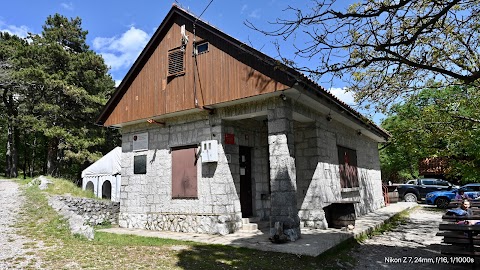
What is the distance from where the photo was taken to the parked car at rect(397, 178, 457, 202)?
2047cm

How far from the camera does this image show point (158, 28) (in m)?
10.6

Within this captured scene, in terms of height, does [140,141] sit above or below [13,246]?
above

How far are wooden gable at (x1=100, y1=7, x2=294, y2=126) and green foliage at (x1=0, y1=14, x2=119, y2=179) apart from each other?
12665 mm

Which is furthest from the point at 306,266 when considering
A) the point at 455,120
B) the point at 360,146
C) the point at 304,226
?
the point at 360,146

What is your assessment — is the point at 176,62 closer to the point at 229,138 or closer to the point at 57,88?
the point at 229,138

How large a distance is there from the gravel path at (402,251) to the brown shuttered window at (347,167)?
7.54 feet

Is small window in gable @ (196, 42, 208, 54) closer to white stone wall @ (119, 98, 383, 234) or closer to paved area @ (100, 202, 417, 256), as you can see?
white stone wall @ (119, 98, 383, 234)

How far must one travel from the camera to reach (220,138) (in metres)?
9.22

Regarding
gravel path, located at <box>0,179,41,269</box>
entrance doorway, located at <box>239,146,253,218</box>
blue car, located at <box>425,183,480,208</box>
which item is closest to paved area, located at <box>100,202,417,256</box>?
entrance doorway, located at <box>239,146,253,218</box>

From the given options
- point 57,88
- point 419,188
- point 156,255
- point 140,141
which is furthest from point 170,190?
point 419,188

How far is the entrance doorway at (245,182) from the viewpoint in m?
9.84

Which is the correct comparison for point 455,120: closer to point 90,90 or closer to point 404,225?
point 404,225

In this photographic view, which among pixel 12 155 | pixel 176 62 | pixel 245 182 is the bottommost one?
pixel 245 182

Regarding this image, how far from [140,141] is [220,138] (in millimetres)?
3534
